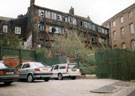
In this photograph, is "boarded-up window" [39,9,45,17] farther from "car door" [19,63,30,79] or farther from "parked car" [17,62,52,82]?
"parked car" [17,62,52,82]

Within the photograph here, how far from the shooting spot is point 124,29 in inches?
1757

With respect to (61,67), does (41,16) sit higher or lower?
higher

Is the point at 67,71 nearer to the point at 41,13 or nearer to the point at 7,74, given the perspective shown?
the point at 7,74

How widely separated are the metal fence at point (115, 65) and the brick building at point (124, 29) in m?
27.2

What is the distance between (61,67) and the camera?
17859 mm

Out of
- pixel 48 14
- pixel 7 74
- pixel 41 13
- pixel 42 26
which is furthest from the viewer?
pixel 48 14

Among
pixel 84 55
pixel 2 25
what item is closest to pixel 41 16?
pixel 2 25

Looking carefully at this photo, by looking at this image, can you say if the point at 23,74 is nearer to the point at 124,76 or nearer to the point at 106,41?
the point at 124,76

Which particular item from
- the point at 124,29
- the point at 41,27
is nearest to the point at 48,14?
the point at 41,27

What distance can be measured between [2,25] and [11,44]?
13588 millimetres

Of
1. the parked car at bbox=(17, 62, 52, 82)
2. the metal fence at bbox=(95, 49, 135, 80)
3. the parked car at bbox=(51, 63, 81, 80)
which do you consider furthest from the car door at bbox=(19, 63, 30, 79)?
the metal fence at bbox=(95, 49, 135, 80)

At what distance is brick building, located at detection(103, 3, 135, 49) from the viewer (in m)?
42.5

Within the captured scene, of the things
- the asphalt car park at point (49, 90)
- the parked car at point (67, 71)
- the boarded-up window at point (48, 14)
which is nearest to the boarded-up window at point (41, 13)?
the boarded-up window at point (48, 14)

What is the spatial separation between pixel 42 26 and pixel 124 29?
66.5 feet
